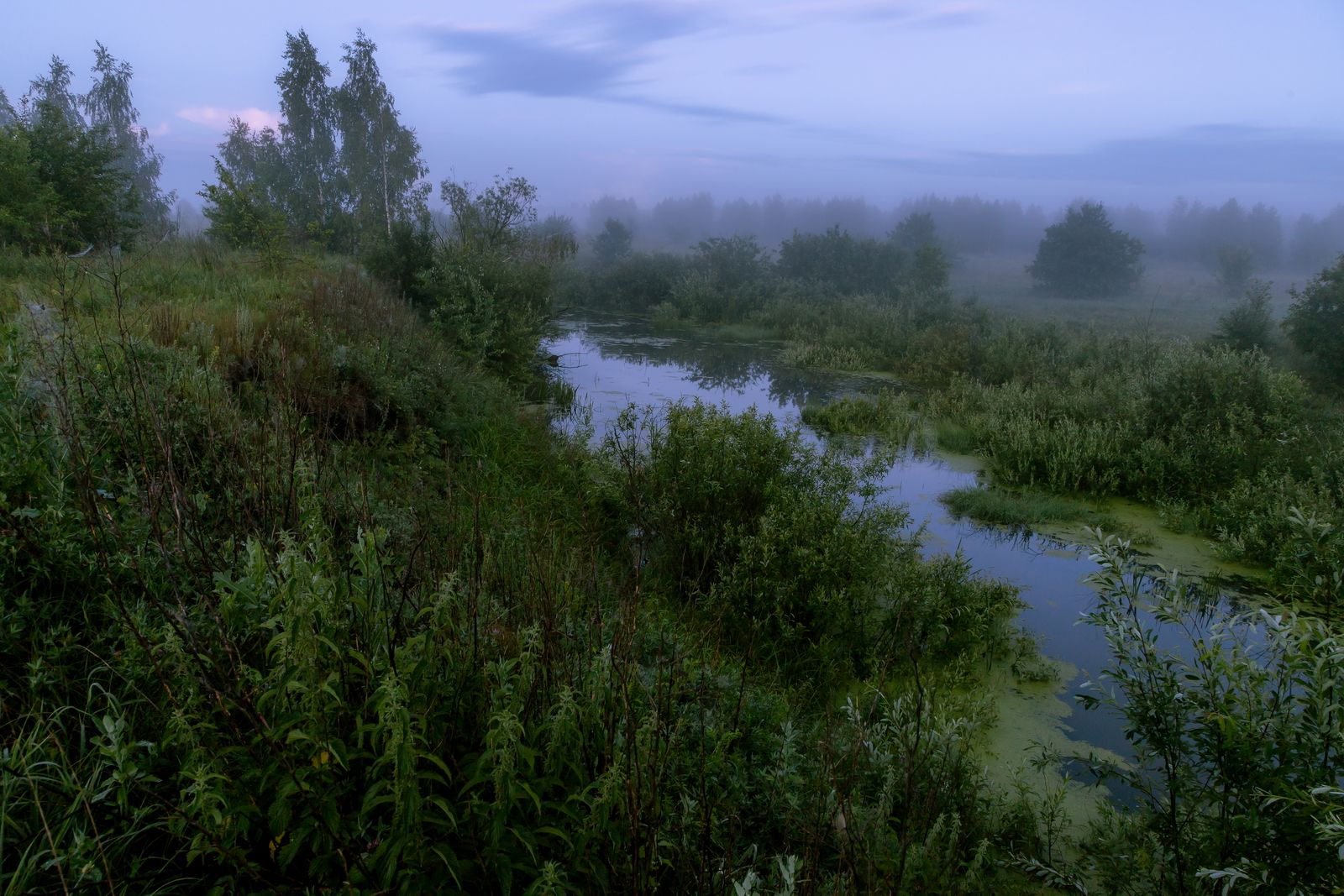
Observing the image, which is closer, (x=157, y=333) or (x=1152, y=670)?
(x=1152, y=670)

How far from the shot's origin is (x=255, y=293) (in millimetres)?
8406

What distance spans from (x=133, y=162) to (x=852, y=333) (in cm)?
4002

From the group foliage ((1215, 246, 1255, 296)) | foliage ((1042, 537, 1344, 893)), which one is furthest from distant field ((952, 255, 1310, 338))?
foliage ((1042, 537, 1344, 893))

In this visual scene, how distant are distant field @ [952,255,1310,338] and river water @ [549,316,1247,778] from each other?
11.1m

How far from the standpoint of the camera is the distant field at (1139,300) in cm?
2808

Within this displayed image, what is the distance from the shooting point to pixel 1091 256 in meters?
42.2

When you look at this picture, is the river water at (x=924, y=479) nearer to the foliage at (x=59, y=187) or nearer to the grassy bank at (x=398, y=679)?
the grassy bank at (x=398, y=679)

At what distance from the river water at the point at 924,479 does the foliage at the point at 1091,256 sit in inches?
1147

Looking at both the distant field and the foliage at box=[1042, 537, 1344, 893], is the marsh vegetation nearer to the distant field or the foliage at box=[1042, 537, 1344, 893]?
the foliage at box=[1042, 537, 1344, 893]

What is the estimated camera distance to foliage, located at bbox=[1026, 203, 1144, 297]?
138 ft

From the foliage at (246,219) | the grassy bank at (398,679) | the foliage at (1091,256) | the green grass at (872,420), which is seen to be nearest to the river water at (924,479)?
the green grass at (872,420)

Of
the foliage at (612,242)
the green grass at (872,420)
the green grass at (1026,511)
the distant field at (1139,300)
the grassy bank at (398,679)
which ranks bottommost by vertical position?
the green grass at (1026,511)

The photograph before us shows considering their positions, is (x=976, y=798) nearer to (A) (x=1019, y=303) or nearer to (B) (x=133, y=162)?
(A) (x=1019, y=303)

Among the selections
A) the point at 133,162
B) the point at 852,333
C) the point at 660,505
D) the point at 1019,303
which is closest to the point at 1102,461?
the point at 660,505
